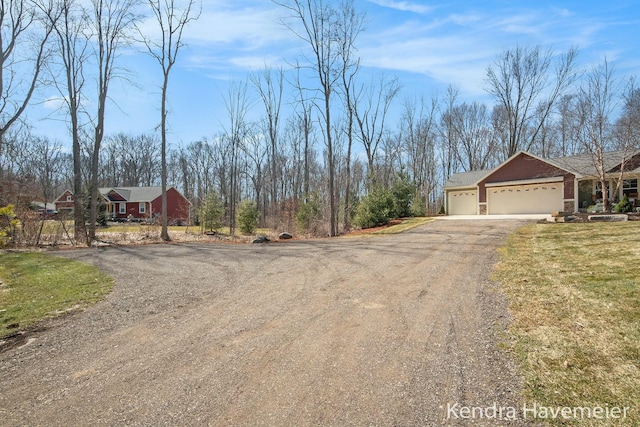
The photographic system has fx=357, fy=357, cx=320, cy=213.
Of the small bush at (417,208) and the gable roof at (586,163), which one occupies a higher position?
the gable roof at (586,163)

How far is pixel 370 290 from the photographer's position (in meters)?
6.13

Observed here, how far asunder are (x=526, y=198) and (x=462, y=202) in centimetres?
473

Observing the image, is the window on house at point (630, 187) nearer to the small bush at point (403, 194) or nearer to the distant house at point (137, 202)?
the small bush at point (403, 194)

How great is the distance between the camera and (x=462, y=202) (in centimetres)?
2681

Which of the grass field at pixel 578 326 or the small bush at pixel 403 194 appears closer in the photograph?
the grass field at pixel 578 326

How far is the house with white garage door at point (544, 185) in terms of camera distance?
19.8 m

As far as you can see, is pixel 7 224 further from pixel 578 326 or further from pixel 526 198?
pixel 526 198

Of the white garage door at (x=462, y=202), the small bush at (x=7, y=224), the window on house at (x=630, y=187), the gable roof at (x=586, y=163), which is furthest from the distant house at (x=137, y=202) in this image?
the window on house at (x=630, y=187)

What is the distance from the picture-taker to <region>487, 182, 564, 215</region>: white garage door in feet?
70.5

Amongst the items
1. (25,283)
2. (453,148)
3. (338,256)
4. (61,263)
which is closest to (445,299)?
(338,256)

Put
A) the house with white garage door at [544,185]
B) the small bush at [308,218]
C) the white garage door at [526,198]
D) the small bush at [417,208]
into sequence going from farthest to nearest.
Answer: the small bush at [417,208] → the white garage door at [526,198] → the house with white garage door at [544,185] → the small bush at [308,218]

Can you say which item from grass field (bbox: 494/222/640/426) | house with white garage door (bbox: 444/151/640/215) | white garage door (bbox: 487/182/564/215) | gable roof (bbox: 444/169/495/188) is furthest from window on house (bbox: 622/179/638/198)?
grass field (bbox: 494/222/640/426)

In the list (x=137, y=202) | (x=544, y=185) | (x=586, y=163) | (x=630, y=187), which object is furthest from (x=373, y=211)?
(x=137, y=202)

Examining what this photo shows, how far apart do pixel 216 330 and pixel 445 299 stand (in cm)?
338
